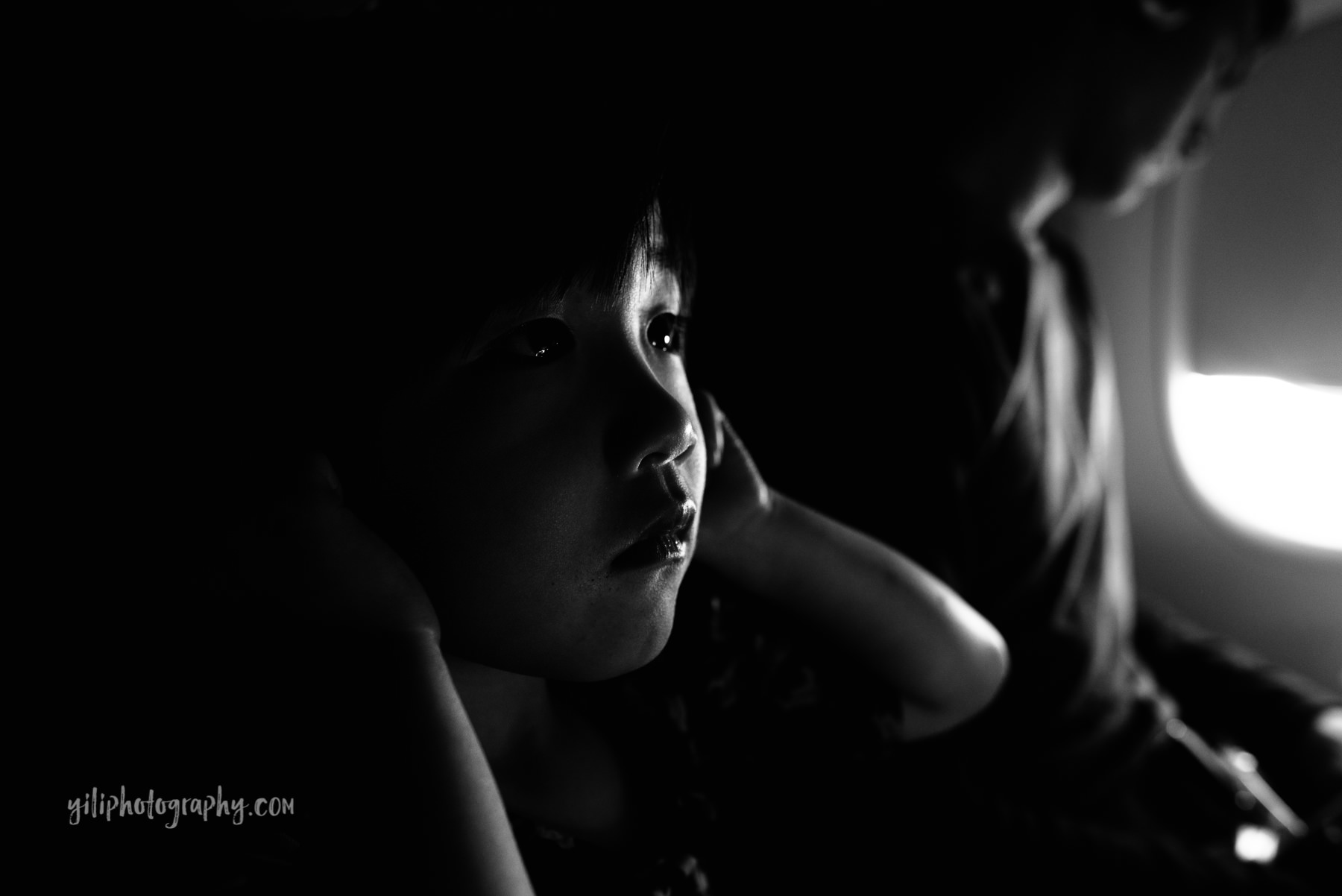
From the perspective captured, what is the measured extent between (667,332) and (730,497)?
0.43ft

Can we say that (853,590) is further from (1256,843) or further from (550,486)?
(1256,843)

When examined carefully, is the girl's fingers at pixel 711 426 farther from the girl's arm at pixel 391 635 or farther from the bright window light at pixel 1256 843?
the bright window light at pixel 1256 843

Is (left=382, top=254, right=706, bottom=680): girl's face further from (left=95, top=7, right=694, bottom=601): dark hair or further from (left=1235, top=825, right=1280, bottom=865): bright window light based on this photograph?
(left=1235, top=825, right=1280, bottom=865): bright window light

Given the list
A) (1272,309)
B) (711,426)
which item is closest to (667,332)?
(711,426)

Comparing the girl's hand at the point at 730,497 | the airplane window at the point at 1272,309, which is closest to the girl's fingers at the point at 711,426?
the girl's hand at the point at 730,497

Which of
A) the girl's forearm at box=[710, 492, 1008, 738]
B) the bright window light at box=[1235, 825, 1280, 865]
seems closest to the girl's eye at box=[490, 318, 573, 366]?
the girl's forearm at box=[710, 492, 1008, 738]

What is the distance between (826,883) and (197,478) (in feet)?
1.63

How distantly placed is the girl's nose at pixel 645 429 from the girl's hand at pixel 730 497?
141 mm

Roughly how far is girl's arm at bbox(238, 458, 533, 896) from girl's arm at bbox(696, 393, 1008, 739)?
0.20 metres

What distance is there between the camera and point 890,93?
85 centimetres

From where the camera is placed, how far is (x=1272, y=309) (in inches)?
44.3

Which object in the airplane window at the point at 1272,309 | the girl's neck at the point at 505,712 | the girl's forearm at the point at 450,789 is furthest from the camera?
the airplane window at the point at 1272,309

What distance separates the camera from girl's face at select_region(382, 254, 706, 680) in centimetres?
40

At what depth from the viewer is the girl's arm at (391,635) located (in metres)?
0.39
